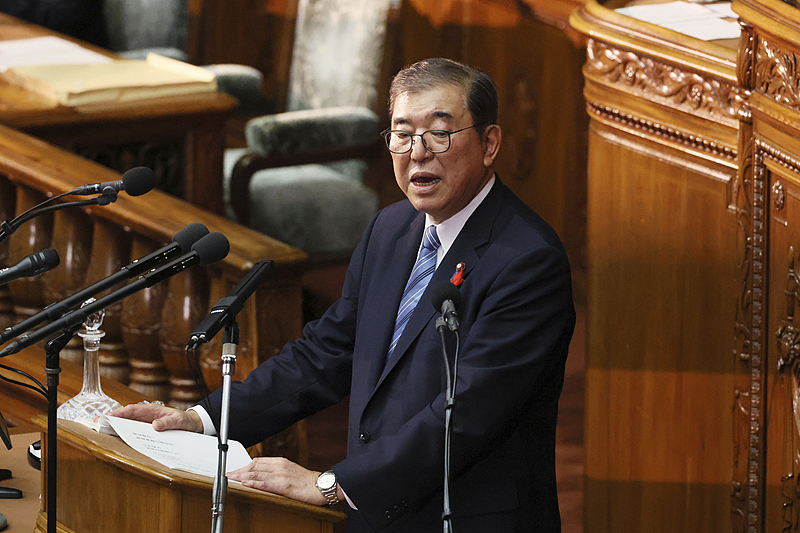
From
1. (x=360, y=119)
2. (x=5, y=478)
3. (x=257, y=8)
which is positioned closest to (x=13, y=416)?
(x=5, y=478)

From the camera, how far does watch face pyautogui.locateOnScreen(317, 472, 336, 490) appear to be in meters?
2.08

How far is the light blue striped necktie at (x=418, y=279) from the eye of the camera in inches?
89.8

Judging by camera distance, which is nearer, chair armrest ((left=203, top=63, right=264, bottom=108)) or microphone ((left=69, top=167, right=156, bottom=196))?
microphone ((left=69, top=167, right=156, bottom=196))

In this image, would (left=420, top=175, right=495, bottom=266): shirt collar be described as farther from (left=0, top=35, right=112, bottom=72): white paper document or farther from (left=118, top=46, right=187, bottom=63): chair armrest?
(left=118, top=46, right=187, bottom=63): chair armrest

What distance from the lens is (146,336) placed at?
3205 mm

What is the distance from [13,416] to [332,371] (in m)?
1.30

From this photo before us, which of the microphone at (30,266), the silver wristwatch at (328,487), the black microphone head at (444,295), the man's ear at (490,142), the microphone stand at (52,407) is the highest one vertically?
the man's ear at (490,142)

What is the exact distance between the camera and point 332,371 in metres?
2.41

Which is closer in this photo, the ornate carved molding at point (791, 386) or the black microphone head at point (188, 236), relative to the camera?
the black microphone head at point (188, 236)

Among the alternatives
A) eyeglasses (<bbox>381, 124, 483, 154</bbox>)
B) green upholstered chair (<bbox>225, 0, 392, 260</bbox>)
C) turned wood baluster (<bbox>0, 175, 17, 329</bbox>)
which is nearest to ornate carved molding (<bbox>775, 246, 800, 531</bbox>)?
eyeglasses (<bbox>381, 124, 483, 154</bbox>)

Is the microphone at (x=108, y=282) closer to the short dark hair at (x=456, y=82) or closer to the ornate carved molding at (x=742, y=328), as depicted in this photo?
the short dark hair at (x=456, y=82)

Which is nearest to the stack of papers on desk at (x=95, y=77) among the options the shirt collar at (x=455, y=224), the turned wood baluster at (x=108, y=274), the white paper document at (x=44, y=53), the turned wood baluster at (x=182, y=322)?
the white paper document at (x=44, y=53)

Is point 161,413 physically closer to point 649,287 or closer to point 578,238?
point 649,287

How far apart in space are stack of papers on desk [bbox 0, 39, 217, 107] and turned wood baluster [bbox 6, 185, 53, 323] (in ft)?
2.79
